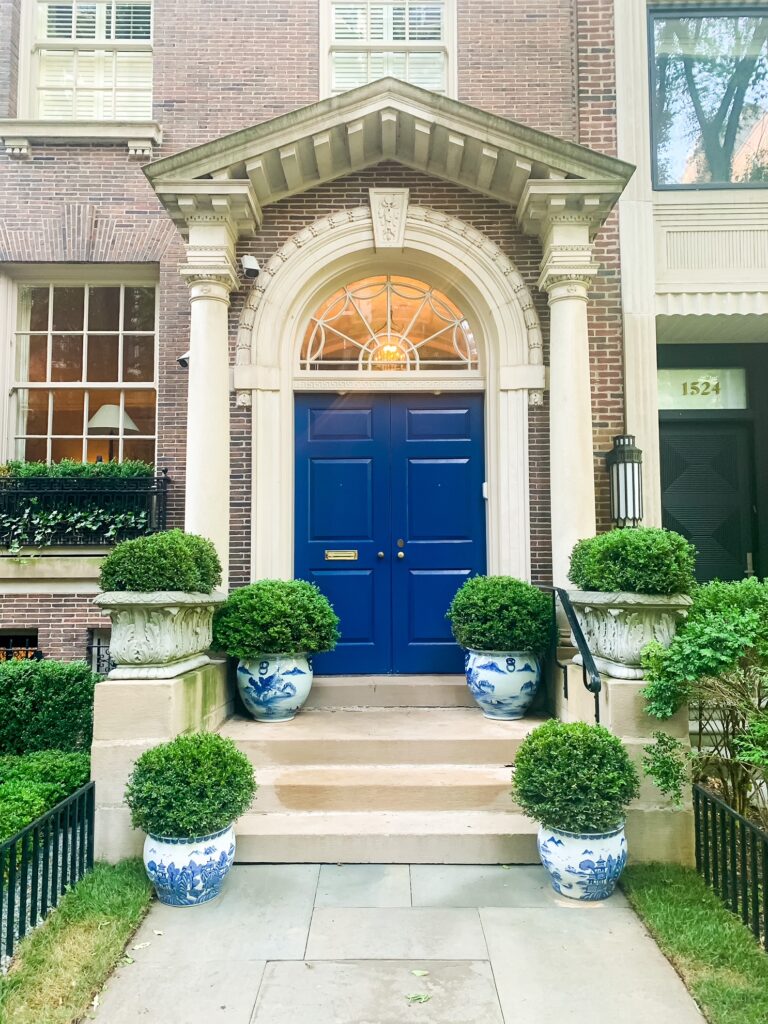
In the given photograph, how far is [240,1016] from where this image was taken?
297 centimetres

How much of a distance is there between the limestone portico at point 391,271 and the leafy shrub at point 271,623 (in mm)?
779

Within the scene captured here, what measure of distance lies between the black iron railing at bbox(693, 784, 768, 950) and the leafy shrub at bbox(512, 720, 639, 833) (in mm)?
490

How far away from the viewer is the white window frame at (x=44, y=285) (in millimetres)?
7961

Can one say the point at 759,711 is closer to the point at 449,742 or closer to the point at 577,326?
the point at 449,742

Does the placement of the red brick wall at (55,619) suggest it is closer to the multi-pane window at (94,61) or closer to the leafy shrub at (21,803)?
the leafy shrub at (21,803)

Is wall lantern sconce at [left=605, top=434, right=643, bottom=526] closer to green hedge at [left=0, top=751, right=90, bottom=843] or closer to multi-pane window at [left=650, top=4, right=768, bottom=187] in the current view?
multi-pane window at [left=650, top=4, right=768, bottom=187]

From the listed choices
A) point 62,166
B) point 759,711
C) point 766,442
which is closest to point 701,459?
point 766,442

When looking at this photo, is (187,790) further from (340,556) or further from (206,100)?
(206,100)

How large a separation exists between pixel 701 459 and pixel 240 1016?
7.43 m

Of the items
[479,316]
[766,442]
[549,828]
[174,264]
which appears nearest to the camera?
[549,828]

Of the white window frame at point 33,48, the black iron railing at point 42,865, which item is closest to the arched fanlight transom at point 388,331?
the white window frame at point 33,48

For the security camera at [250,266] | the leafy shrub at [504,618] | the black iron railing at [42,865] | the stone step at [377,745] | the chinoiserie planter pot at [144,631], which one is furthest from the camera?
the security camera at [250,266]

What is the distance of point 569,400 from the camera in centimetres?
640

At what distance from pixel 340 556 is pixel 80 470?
285cm
